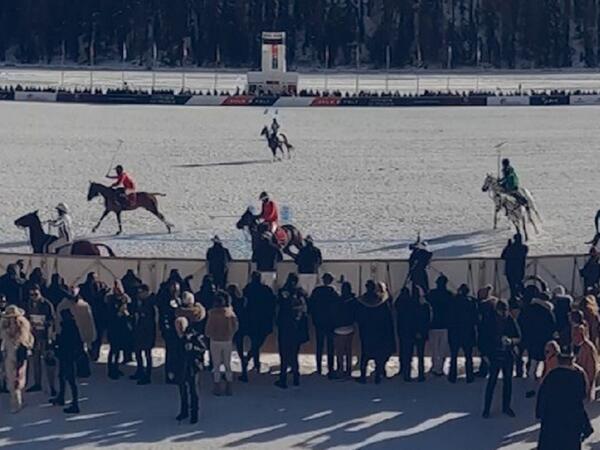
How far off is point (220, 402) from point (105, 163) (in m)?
20.1

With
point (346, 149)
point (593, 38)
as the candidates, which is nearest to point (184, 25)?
point (593, 38)

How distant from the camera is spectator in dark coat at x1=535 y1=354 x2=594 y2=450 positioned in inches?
438

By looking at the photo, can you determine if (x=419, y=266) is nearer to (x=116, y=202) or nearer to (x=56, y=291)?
(x=56, y=291)

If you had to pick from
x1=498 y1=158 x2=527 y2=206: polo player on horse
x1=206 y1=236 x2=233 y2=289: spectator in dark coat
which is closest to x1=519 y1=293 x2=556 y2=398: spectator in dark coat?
x1=206 y1=236 x2=233 y2=289: spectator in dark coat

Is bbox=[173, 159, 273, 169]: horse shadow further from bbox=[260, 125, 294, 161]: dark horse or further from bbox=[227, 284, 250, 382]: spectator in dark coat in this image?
bbox=[227, 284, 250, 382]: spectator in dark coat

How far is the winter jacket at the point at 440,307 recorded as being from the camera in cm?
1387

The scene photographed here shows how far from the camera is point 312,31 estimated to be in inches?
3644

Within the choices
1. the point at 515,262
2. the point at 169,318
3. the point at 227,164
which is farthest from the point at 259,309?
the point at 227,164

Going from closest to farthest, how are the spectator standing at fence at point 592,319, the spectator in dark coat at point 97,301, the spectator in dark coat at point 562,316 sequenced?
the spectator in dark coat at point 562,316 < the spectator standing at fence at point 592,319 < the spectator in dark coat at point 97,301

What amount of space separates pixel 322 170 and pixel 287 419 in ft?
64.2

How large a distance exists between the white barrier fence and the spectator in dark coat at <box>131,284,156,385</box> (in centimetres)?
203

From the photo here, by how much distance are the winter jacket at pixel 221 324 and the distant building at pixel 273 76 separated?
139 ft

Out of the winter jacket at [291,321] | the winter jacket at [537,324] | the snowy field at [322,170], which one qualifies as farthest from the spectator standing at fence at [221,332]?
→ the snowy field at [322,170]

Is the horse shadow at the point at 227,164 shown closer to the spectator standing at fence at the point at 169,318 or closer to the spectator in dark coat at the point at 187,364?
the spectator standing at fence at the point at 169,318
